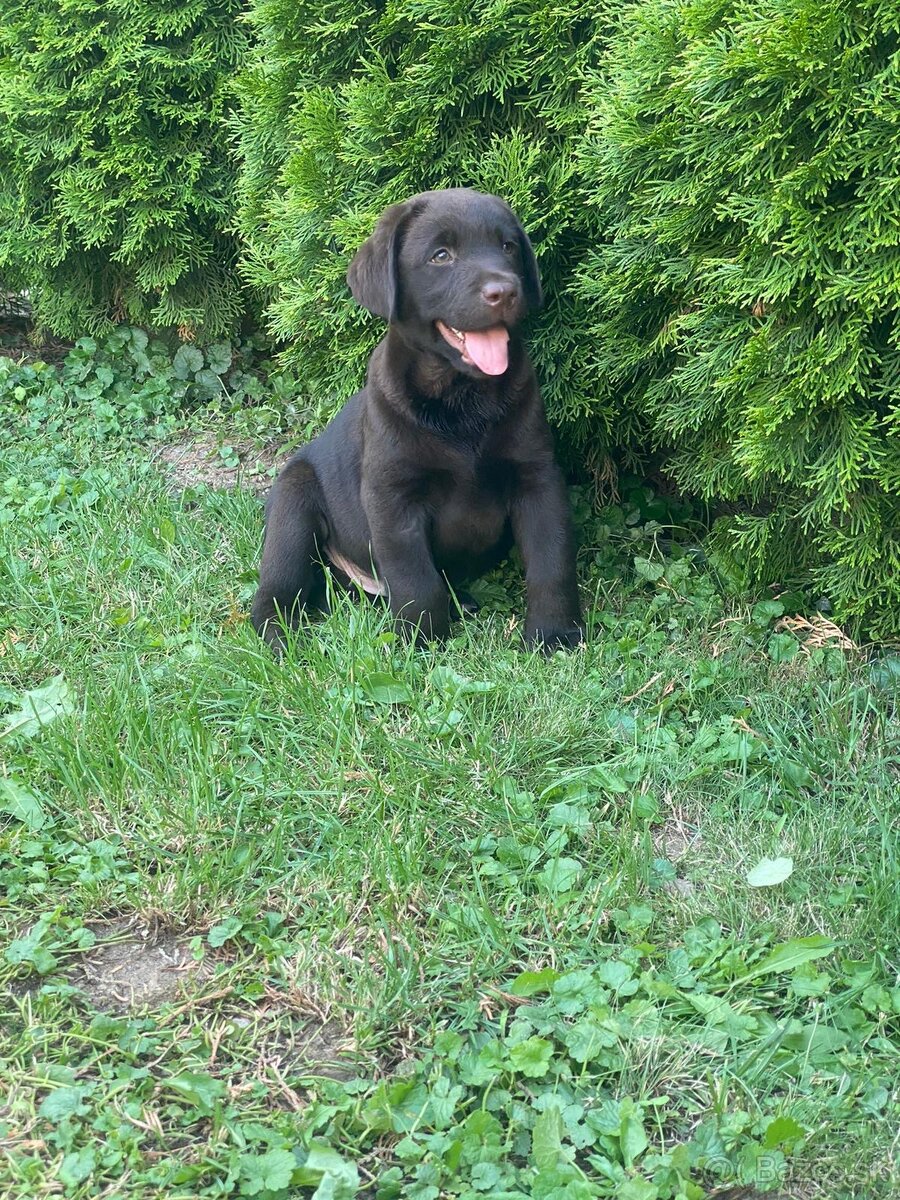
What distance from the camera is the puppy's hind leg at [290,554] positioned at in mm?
3809

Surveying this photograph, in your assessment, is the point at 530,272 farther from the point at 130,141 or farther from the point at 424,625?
the point at 130,141

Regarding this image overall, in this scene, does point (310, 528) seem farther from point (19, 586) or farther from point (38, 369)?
Answer: point (38, 369)

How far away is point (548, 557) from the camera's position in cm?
362

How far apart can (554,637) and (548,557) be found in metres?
0.24

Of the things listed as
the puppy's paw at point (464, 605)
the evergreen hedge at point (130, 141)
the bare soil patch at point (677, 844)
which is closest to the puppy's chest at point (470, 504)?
the puppy's paw at point (464, 605)

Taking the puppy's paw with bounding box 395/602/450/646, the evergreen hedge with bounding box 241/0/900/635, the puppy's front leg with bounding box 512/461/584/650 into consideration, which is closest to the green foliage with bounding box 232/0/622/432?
the evergreen hedge with bounding box 241/0/900/635

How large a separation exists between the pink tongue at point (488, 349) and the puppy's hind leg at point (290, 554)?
0.83 metres

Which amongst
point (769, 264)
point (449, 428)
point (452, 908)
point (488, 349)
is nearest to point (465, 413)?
point (449, 428)

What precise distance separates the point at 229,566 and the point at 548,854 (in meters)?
1.93

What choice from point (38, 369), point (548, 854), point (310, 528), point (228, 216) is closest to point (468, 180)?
point (310, 528)

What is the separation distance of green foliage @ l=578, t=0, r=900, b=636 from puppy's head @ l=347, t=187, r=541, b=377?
0.34 meters

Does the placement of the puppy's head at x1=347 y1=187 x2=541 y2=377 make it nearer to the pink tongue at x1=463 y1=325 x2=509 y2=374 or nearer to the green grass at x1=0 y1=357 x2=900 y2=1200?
the pink tongue at x1=463 y1=325 x2=509 y2=374

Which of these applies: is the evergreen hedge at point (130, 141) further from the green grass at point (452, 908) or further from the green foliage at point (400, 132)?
the green grass at point (452, 908)

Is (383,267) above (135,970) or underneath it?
above
